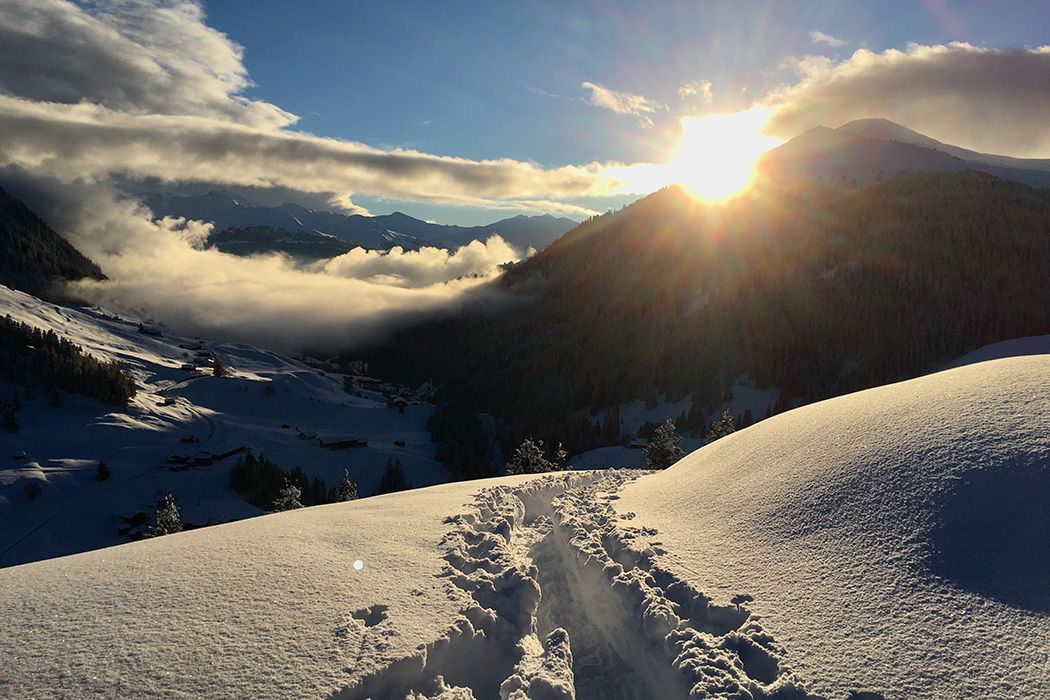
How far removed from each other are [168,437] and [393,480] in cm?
4406

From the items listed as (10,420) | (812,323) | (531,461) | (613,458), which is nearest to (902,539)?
(531,461)

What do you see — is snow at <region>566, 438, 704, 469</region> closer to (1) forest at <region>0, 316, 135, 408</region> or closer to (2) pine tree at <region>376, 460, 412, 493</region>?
(2) pine tree at <region>376, 460, 412, 493</region>

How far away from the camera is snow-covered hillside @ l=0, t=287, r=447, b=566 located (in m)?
73.3

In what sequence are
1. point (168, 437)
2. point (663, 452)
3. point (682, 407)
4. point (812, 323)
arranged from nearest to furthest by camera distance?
point (663, 452) → point (168, 437) → point (682, 407) → point (812, 323)

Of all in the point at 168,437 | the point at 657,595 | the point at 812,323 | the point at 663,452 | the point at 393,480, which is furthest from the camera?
the point at 812,323

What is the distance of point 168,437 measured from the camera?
3903 inches

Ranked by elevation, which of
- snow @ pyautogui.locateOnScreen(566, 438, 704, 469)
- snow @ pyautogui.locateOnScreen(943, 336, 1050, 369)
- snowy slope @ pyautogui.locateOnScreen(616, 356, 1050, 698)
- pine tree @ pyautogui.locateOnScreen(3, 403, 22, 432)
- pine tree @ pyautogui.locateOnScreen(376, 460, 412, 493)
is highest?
snow @ pyautogui.locateOnScreen(943, 336, 1050, 369)

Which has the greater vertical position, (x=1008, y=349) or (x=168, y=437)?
(x=1008, y=349)

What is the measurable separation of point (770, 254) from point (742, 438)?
196 metres

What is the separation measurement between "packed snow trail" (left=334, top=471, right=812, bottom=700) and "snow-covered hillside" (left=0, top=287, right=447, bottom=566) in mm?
76884

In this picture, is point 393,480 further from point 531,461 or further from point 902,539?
point 902,539

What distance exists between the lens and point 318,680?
23.4ft

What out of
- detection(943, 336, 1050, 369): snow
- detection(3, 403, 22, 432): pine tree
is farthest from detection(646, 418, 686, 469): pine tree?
detection(943, 336, 1050, 369): snow

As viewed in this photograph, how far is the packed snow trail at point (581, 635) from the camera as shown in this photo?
25.9 ft
